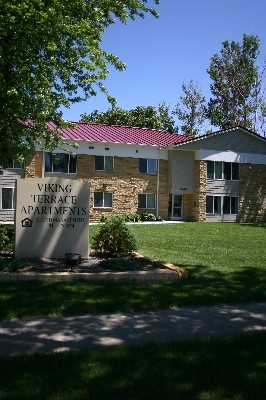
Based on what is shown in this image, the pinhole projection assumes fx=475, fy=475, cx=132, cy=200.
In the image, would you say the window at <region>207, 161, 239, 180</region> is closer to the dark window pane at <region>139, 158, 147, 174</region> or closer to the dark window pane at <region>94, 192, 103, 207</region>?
the dark window pane at <region>139, 158, 147, 174</region>

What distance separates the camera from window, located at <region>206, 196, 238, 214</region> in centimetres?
3566

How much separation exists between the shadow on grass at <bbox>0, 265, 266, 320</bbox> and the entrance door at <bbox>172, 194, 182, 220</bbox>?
85.6 feet

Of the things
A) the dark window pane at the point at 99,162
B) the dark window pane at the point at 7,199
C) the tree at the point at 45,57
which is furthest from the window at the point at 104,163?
Result: the tree at the point at 45,57

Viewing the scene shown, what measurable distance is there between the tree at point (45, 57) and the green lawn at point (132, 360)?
6.41m

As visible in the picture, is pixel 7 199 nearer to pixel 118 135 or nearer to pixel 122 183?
pixel 122 183

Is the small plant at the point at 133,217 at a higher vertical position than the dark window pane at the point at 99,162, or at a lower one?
lower

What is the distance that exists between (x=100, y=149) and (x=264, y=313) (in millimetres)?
26557

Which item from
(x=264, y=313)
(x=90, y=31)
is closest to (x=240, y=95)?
(x=90, y=31)

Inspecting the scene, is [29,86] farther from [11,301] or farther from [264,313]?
[264,313]

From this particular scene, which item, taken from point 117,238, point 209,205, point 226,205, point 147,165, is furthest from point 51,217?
point 226,205

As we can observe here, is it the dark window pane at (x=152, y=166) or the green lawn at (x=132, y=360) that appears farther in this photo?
the dark window pane at (x=152, y=166)

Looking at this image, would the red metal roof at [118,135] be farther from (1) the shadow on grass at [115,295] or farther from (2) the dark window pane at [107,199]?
(1) the shadow on grass at [115,295]

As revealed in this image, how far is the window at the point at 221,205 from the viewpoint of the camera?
35.7 meters

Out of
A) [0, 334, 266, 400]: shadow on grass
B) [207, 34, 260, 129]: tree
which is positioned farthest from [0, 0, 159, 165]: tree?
[207, 34, 260, 129]: tree
